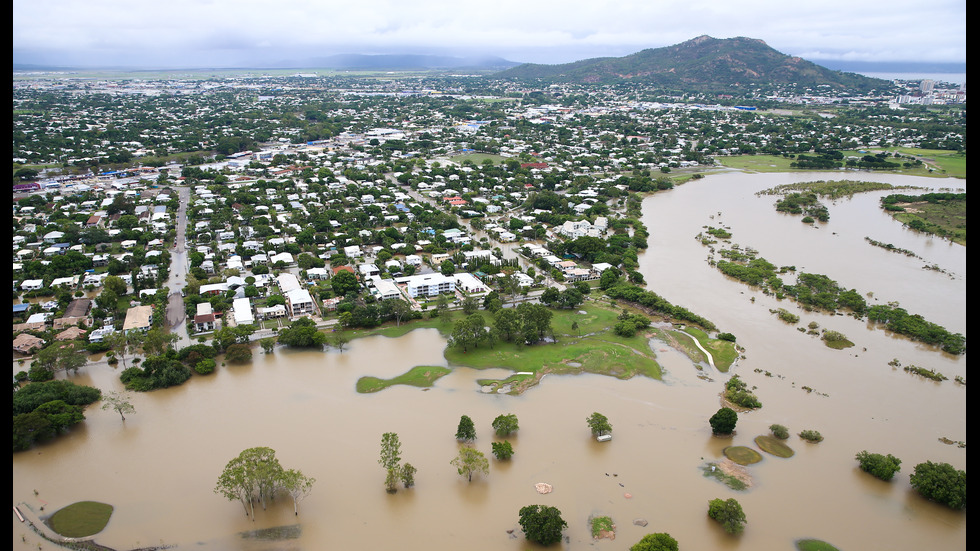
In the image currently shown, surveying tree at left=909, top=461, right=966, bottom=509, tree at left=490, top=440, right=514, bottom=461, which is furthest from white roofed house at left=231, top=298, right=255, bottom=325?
tree at left=909, top=461, right=966, bottom=509

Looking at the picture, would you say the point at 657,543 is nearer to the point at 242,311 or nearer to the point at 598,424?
the point at 598,424

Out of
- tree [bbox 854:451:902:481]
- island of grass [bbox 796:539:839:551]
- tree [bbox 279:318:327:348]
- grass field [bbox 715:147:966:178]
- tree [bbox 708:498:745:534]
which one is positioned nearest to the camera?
island of grass [bbox 796:539:839:551]

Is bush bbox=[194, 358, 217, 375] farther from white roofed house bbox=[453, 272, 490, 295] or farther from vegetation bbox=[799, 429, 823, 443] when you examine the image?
vegetation bbox=[799, 429, 823, 443]

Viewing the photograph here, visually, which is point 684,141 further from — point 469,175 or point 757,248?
point 757,248

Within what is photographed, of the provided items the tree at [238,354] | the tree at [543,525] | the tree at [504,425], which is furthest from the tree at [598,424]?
the tree at [238,354]

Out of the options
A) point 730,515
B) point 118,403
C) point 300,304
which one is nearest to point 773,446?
point 730,515

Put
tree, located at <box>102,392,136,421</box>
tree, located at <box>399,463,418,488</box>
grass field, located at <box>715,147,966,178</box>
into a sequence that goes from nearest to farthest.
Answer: tree, located at <box>399,463,418,488</box> → tree, located at <box>102,392,136,421</box> → grass field, located at <box>715,147,966,178</box>

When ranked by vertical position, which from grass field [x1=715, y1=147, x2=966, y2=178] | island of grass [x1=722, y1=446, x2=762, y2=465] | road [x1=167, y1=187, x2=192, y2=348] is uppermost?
grass field [x1=715, y1=147, x2=966, y2=178]
